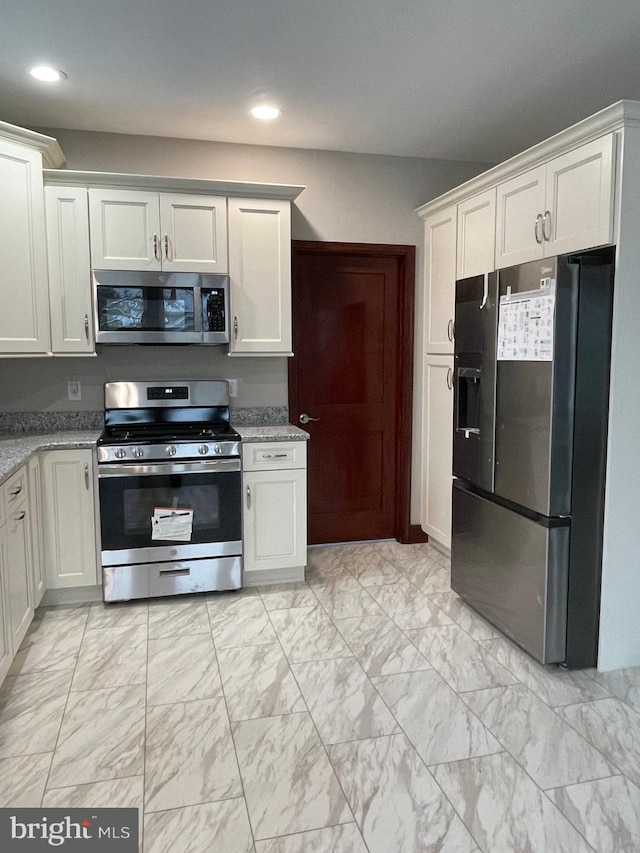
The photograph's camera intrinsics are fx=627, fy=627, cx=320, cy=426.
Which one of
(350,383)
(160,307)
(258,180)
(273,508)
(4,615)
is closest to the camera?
(4,615)

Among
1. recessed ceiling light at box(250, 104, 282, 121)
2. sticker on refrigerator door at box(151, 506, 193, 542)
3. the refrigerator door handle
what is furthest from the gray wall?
the refrigerator door handle

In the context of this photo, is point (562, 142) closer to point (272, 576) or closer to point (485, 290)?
point (485, 290)

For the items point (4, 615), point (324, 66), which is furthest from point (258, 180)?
point (4, 615)

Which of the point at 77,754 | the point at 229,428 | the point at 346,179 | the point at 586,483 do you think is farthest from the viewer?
the point at 346,179

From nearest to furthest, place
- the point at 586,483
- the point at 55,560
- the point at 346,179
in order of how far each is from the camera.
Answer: the point at 586,483, the point at 55,560, the point at 346,179

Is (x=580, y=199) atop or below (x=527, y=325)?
atop

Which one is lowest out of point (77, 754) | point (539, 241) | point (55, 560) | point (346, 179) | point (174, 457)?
point (77, 754)

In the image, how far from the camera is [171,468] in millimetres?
3303

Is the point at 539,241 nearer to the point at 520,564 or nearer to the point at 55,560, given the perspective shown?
the point at 520,564

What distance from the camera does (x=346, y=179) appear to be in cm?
397

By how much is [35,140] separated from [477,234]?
7.53 ft

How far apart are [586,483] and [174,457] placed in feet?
6.56

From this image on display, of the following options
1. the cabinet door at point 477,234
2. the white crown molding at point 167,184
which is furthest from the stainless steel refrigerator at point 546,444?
the white crown molding at point 167,184

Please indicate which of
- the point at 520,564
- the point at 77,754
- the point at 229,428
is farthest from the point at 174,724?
the point at 229,428
